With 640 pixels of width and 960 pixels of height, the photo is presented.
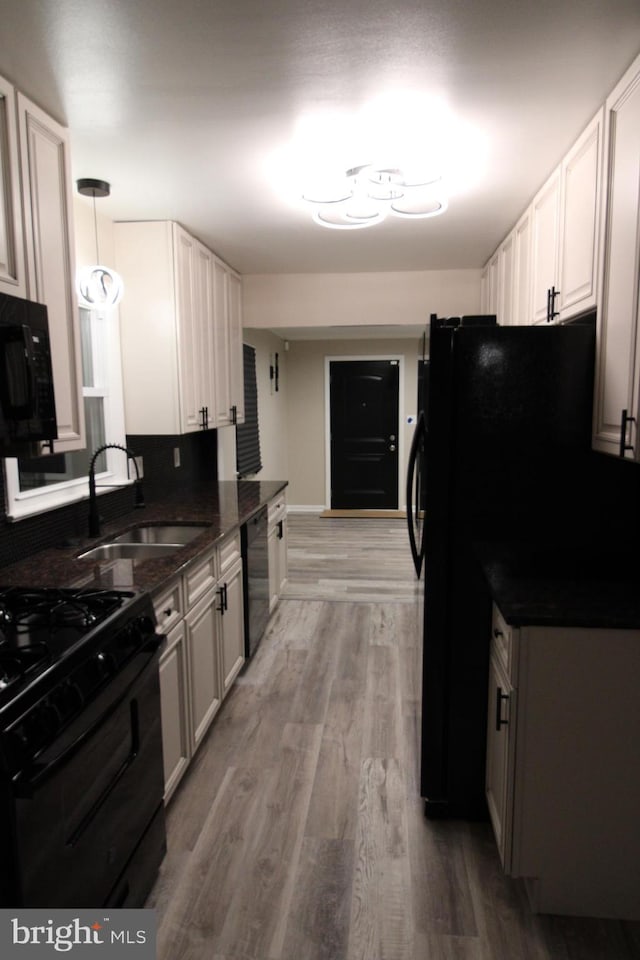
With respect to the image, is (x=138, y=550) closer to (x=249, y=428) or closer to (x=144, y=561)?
(x=144, y=561)

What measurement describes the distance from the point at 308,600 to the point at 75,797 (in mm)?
3212

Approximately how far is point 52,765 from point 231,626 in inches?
69.1

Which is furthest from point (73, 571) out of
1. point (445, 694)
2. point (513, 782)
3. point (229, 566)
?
point (513, 782)

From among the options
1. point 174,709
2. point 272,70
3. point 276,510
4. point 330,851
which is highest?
point 272,70

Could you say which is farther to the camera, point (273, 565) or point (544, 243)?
point (273, 565)

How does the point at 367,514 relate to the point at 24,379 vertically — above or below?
below

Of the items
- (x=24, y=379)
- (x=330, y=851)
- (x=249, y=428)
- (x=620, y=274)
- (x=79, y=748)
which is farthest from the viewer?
(x=249, y=428)

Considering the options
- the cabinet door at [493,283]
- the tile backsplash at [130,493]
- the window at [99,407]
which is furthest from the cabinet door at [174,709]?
the cabinet door at [493,283]

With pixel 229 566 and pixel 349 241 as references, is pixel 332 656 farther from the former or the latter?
pixel 349 241

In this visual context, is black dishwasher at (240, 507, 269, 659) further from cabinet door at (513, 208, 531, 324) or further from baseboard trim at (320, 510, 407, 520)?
baseboard trim at (320, 510, 407, 520)

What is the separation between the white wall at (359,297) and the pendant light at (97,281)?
1877 mm

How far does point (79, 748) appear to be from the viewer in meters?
1.37

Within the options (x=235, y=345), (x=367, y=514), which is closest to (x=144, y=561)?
(x=235, y=345)

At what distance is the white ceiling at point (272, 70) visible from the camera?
150 centimetres
